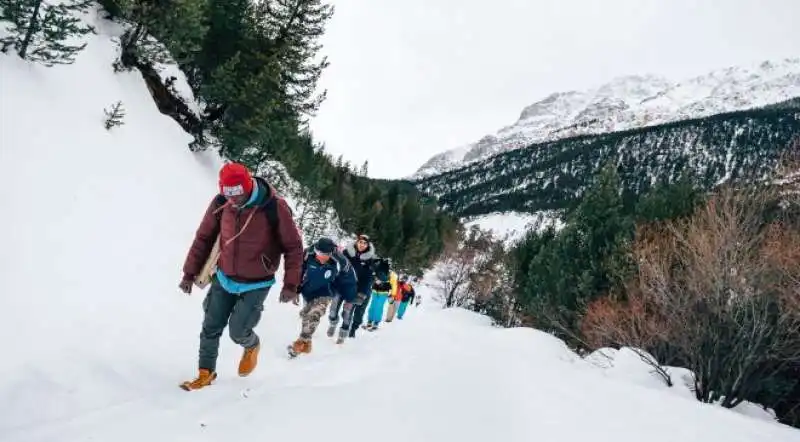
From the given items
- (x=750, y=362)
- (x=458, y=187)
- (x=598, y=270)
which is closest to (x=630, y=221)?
(x=598, y=270)

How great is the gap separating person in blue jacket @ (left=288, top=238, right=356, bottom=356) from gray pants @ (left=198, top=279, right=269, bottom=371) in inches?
108

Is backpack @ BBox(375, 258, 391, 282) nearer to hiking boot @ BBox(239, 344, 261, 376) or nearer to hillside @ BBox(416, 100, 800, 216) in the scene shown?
hiking boot @ BBox(239, 344, 261, 376)

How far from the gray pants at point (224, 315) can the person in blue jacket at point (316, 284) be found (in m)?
2.74

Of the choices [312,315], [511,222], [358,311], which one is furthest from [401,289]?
[511,222]

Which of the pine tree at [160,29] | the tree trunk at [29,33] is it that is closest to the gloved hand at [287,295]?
the tree trunk at [29,33]

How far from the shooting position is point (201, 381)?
16.2 ft

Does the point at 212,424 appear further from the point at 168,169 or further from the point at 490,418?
the point at 168,169

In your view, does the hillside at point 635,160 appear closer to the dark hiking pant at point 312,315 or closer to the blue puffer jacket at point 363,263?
the blue puffer jacket at point 363,263

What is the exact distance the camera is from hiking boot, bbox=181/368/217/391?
15.8 feet

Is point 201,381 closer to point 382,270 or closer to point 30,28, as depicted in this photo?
point 382,270

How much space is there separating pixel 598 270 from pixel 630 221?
3.64 m

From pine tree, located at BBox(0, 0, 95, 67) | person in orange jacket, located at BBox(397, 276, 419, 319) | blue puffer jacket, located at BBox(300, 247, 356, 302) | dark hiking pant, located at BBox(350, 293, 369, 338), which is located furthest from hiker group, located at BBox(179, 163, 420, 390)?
person in orange jacket, located at BBox(397, 276, 419, 319)

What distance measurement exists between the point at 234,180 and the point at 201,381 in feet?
6.38

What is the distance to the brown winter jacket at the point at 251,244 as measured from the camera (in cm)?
471
